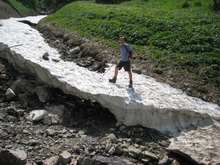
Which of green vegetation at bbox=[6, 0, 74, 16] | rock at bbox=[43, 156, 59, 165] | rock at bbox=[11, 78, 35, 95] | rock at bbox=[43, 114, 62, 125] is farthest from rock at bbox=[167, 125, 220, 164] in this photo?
green vegetation at bbox=[6, 0, 74, 16]

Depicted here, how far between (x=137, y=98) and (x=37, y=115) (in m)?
4.84

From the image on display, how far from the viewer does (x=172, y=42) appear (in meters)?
14.6

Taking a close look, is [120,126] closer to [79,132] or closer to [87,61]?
[79,132]

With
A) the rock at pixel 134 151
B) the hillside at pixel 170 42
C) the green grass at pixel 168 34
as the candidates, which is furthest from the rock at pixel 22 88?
the green grass at pixel 168 34

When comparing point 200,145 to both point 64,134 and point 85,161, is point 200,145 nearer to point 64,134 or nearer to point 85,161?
point 85,161

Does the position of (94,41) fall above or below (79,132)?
above

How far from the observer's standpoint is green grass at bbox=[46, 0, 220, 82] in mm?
12242

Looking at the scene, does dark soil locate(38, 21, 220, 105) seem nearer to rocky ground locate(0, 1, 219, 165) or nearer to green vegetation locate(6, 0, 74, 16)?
rocky ground locate(0, 1, 219, 165)

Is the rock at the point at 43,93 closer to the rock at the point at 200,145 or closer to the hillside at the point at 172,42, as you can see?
the hillside at the point at 172,42

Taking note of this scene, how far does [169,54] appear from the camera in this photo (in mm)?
13391

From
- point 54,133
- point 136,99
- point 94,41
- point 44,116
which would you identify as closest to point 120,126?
point 136,99

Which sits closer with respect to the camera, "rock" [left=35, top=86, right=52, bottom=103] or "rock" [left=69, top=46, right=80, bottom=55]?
"rock" [left=35, top=86, right=52, bottom=103]

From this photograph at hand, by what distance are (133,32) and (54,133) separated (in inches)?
458

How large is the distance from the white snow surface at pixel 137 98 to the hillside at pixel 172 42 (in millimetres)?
1061
